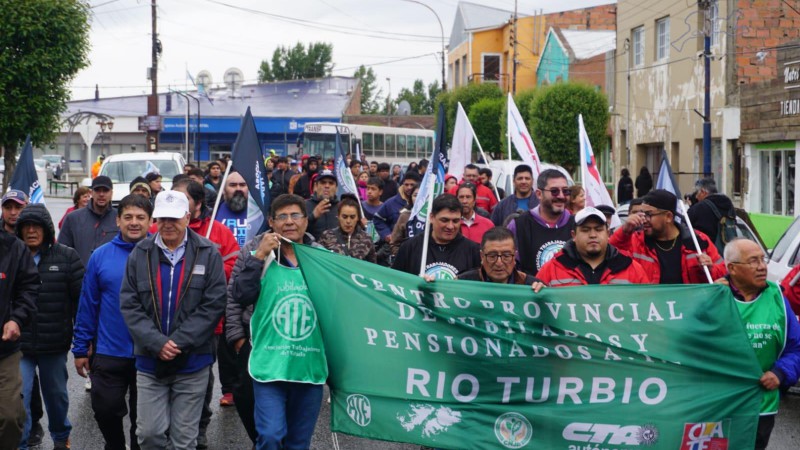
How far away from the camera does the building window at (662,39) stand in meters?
33.8

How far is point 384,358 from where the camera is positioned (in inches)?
238

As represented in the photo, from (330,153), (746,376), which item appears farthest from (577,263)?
(330,153)

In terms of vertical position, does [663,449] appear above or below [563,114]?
below

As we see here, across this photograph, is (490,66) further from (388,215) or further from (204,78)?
(388,215)

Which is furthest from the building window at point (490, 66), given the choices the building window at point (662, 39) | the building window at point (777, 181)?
the building window at point (777, 181)

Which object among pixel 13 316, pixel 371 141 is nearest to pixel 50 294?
pixel 13 316

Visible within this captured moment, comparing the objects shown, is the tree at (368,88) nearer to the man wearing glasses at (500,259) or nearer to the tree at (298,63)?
the tree at (298,63)

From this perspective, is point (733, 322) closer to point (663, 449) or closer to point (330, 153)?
point (663, 449)

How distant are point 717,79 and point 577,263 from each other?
24748 millimetres

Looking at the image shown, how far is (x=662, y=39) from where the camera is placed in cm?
3441

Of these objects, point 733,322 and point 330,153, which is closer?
point 733,322

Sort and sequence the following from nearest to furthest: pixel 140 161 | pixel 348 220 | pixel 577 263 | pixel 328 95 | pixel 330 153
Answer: pixel 577 263 < pixel 348 220 < pixel 140 161 < pixel 330 153 < pixel 328 95

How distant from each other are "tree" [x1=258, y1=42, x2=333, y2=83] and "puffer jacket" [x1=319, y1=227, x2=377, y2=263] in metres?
109

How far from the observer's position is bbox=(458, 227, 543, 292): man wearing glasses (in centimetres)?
626
